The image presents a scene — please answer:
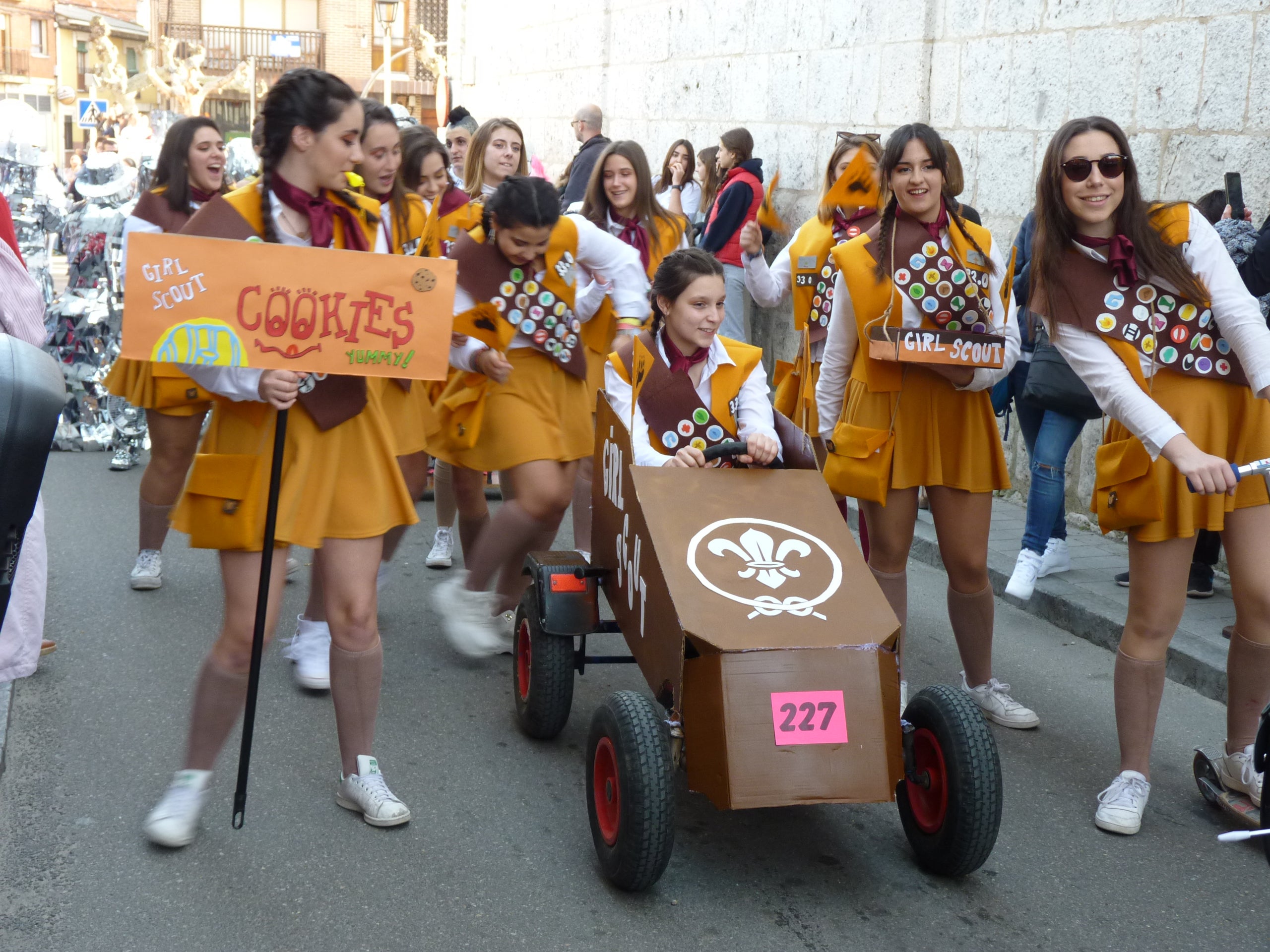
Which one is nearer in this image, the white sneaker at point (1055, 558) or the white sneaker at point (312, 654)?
the white sneaker at point (312, 654)

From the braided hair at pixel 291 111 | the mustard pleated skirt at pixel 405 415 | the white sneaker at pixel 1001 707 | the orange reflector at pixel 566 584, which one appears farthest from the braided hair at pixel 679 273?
the white sneaker at pixel 1001 707

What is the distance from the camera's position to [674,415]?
13.2ft

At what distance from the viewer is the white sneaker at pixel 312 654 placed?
461cm

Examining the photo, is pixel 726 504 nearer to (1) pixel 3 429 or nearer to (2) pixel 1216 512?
(2) pixel 1216 512

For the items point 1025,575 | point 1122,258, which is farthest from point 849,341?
point 1025,575

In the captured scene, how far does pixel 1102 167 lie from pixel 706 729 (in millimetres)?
1816

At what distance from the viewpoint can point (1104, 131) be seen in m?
3.60

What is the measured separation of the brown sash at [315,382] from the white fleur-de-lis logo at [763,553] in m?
0.97

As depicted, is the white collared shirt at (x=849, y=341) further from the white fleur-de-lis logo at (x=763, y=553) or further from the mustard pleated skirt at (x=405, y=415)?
the mustard pleated skirt at (x=405, y=415)

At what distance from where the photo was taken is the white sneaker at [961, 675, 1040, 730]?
4.45 meters

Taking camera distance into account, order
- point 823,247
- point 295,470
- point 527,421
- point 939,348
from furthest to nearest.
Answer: point 823,247, point 527,421, point 939,348, point 295,470

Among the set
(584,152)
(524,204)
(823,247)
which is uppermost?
(584,152)

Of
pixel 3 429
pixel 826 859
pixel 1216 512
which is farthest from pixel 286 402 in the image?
pixel 1216 512

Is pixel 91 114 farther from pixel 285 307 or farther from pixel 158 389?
pixel 285 307
